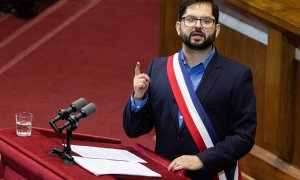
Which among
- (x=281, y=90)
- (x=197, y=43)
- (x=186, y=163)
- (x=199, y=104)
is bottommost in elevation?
(x=281, y=90)

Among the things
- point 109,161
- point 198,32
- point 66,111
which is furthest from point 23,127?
point 198,32

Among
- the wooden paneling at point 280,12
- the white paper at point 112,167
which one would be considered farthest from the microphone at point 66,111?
the wooden paneling at point 280,12

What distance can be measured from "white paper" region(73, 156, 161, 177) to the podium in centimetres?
1

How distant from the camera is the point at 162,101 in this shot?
313 centimetres

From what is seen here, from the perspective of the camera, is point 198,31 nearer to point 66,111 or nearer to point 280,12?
point 66,111

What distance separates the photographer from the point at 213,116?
3074 millimetres

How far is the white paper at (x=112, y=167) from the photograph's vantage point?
104 inches

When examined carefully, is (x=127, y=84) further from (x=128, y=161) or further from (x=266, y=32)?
(x=128, y=161)

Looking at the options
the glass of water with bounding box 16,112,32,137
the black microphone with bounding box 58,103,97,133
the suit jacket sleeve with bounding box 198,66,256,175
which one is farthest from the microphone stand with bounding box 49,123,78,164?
the suit jacket sleeve with bounding box 198,66,256,175

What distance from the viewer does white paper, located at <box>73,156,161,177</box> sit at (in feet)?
8.68

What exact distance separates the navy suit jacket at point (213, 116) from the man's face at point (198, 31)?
133 millimetres

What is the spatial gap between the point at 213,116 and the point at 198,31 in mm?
290

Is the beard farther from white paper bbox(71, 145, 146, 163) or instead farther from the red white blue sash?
white paper bbox(71, 145, 146, 163)

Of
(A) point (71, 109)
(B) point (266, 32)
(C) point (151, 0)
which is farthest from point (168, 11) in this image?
(C) point (151, 0)
